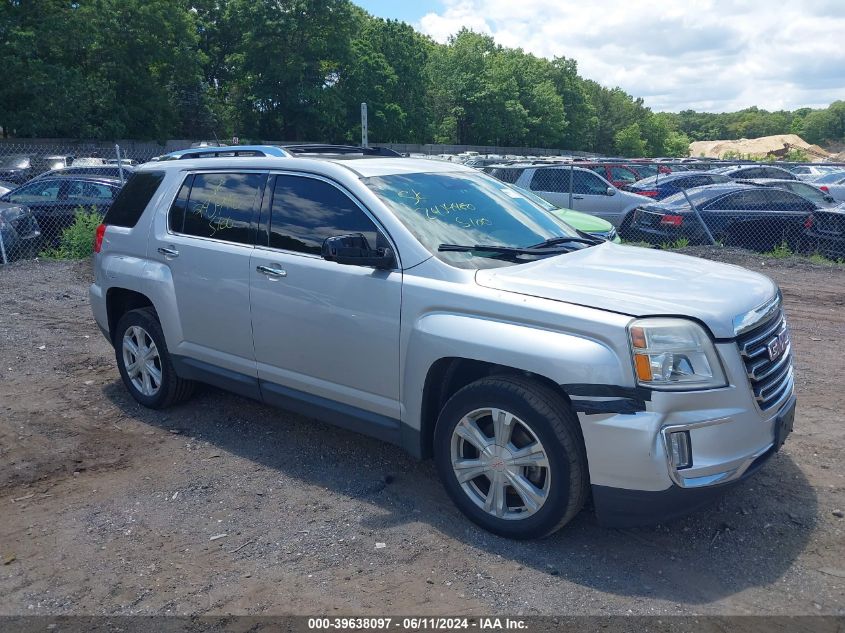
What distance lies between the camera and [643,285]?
3.77 m

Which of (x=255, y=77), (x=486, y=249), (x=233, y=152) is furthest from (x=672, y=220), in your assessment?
(x=255, y=77)

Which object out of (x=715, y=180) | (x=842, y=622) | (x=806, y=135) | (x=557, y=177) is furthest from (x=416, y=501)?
(x=806, y=135)

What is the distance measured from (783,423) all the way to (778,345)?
41 cm

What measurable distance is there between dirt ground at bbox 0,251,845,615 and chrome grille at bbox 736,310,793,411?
745 mm

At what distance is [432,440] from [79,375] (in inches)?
164

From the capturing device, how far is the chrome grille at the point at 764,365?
3.54m

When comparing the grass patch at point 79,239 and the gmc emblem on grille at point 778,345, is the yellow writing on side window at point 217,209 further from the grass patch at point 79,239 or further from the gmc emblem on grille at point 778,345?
the grass patch at point 79,239

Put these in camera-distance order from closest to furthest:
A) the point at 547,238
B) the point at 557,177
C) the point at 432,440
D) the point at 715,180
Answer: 1. the point at 432,440
2. the point at 547,238
3. the point at 557,177
4. the point at 715,180

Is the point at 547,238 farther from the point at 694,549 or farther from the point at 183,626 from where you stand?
the point at 183,626

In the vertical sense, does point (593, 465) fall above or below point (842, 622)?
above

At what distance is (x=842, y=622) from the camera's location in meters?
3.15

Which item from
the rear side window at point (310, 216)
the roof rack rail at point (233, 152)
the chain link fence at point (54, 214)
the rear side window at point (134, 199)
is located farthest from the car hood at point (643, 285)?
the chain link fence at point (54, 214)

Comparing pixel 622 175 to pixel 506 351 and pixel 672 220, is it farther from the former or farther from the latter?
pixel 506 351

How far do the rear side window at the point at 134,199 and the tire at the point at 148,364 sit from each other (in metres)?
0.74
